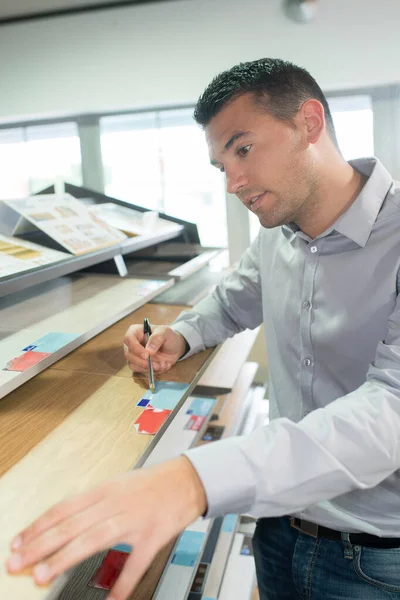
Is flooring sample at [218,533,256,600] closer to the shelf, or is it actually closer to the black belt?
the black belt

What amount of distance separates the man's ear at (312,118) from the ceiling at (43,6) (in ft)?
7.37

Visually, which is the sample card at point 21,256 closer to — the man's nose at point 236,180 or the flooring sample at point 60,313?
the flooring sample at point 60,313

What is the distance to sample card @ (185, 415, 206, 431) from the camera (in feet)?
6.00

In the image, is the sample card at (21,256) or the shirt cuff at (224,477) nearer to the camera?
the shirt cuff at (224,477)

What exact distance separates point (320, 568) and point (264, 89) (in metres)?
1.08

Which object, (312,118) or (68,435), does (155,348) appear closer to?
(68,435)

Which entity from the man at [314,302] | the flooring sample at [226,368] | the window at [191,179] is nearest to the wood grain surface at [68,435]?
the man at [314,302]

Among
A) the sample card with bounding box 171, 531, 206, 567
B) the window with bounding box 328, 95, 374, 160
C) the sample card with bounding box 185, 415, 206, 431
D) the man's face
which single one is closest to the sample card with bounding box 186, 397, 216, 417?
the sample card with bounding box 185, 415, 206, 431

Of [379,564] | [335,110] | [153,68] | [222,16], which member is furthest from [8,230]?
[335,110]

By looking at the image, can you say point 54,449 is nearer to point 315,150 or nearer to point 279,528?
point 279,528

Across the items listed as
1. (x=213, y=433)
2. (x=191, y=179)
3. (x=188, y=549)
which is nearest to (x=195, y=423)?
(x=213, y=433)

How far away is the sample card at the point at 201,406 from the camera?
6.41ft

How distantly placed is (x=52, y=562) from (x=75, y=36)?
10.3ft

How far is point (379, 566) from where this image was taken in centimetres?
110
